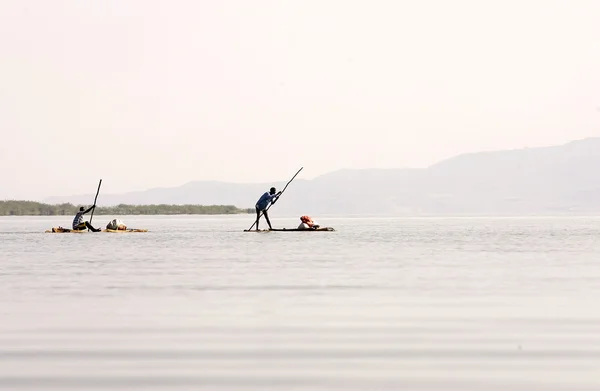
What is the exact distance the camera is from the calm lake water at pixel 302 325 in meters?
10.2

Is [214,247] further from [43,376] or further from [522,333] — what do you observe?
[43,376]

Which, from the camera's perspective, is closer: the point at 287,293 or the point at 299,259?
the point at 287,293

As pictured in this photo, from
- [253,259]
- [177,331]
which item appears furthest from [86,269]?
[177,331]

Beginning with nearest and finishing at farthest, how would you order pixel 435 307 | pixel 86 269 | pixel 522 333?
pixel 522 333 < pixel 435 307 < pixel 86 269

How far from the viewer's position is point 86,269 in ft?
78.6

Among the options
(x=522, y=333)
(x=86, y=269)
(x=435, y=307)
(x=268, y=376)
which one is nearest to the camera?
(x=268, y=376)

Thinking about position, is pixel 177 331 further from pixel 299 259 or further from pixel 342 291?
pixel 299 259

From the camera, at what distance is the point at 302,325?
45.0 feet

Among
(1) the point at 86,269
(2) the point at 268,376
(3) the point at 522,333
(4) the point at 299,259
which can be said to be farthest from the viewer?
(4) the point at 299,259

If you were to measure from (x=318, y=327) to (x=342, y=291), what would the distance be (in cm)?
480

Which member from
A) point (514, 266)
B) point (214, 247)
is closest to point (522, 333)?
point (514, 266)

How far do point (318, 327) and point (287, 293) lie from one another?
14.6 feet

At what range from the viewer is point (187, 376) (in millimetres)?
10172

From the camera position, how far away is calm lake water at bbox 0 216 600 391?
33.3 feet
